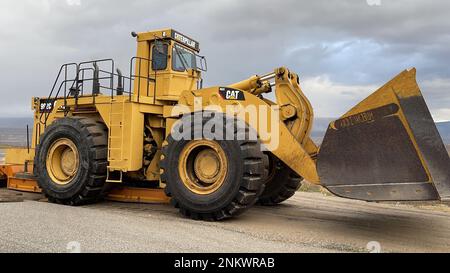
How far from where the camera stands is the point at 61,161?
915cm

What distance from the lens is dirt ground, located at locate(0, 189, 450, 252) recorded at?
5371 mm

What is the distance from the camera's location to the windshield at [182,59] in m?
9.32

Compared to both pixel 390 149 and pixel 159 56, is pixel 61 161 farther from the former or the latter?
pixel 390 149

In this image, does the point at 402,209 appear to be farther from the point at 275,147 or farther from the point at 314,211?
the point at 275,147

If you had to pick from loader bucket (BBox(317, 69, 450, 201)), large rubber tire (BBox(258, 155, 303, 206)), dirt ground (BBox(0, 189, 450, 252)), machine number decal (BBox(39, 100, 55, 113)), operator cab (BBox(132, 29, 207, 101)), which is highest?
operator cab (BBox(132, 29, 207, 101))

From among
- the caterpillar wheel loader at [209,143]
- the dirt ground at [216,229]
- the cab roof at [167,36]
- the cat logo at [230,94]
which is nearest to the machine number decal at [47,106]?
the caterpillar wheel loader at [209,143]

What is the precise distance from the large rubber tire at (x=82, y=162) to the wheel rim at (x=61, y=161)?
7 centimetres

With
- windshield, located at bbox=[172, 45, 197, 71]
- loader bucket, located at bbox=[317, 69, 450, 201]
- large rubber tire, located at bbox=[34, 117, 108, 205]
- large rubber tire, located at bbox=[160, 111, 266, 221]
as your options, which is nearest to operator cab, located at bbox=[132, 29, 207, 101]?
windshield, located at bbox=[172, 45, 197, 71]

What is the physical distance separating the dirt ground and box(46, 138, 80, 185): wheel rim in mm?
617

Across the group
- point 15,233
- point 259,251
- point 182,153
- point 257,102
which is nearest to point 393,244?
point 259,251

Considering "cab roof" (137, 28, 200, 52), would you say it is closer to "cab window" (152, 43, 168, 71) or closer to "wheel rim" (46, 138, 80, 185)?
"cab window" (152, 43, 168, 71)

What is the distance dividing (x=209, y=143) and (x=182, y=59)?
292 centimetres

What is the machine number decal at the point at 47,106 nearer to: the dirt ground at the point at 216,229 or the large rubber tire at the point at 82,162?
the large rubber tire at the point at 82,162

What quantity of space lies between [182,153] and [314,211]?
10.1 feet
